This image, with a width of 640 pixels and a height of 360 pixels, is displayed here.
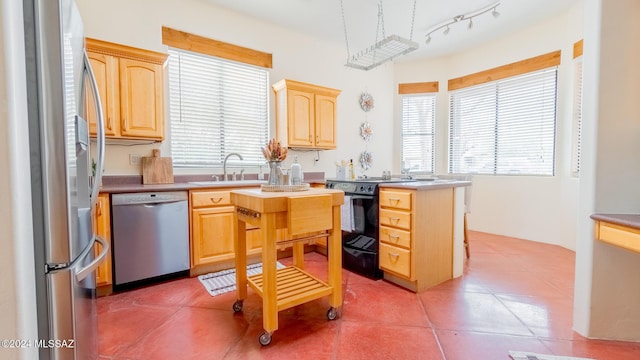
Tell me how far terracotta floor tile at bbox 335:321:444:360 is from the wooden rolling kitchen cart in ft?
0.76

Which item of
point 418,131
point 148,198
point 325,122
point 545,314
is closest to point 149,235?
point 148,198

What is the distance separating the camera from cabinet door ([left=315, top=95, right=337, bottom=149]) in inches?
149

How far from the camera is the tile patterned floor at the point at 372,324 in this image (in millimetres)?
1604

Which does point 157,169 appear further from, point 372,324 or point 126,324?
point 372,324

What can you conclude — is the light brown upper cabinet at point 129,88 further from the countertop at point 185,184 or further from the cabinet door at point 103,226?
→ the cabinet door at point 103,226

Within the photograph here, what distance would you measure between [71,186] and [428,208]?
7.74 feet

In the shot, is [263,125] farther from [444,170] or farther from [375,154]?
[444,170]

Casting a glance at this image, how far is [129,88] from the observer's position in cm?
256

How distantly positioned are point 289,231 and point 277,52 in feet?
9.86

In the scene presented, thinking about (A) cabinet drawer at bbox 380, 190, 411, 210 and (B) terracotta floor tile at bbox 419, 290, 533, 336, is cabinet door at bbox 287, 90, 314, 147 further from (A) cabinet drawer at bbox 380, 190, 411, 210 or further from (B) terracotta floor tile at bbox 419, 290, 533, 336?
(B) terracotta floor tile at bbox 419, 290, 533, 336

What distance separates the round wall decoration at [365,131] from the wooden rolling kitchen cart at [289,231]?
290 centimetres

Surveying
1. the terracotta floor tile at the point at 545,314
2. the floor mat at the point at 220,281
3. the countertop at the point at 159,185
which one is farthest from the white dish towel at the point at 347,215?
the terracotta floor tile at the point at 545,314

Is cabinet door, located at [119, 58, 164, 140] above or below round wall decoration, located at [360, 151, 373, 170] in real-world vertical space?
above

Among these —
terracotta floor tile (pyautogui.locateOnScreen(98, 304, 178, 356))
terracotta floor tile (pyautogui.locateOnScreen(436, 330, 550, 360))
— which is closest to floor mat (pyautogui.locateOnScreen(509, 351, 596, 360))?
terracotta floor tile (pyautogui.locateOnScreen(436, 330, 550, 360))
